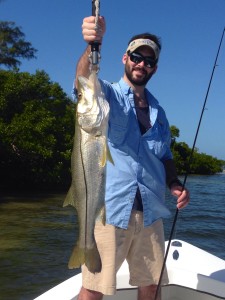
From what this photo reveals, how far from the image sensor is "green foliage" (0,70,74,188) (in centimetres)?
2162

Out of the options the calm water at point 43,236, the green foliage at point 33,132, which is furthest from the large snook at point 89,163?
the green foliage at point 33,132

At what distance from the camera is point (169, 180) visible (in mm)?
3621

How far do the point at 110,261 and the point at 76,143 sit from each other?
1010 millimetres

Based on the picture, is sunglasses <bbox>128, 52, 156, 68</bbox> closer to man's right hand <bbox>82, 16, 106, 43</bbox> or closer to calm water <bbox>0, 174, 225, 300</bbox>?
man's right hand <bbox>82, 16, 106, 43</bbox>

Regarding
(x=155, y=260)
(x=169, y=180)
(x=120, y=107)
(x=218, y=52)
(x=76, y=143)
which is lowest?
(x=155, y=260)

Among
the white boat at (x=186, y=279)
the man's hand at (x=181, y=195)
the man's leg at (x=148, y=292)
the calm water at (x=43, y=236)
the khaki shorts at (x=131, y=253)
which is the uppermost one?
the man's hand at (x=181, y=195)

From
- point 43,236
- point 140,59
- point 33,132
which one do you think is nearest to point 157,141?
point 140,59

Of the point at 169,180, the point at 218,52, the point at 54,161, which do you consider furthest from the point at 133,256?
the point at 54,161

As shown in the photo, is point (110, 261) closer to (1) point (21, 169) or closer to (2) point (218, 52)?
(2) point (218, 52)

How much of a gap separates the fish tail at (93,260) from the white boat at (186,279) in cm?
129

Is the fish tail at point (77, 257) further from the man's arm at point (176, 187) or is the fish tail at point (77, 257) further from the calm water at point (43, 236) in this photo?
the calm water at point (43, 236)

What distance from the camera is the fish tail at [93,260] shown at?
273cm

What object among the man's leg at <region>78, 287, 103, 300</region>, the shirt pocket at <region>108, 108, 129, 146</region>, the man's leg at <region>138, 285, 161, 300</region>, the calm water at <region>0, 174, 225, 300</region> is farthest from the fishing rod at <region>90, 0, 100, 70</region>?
the calm water at <region>0, 174, 225, 300</region>

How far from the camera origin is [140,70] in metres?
3.22
